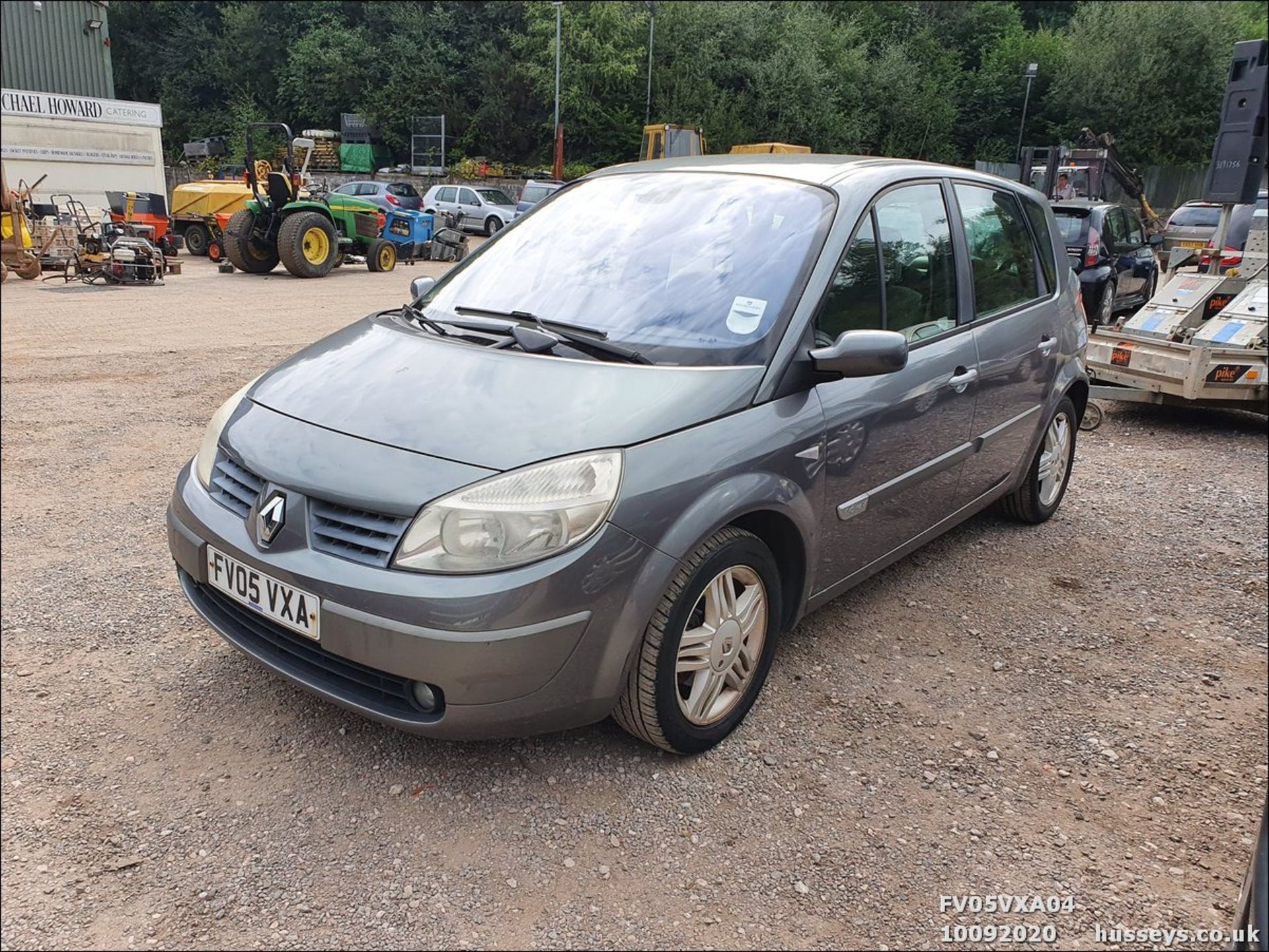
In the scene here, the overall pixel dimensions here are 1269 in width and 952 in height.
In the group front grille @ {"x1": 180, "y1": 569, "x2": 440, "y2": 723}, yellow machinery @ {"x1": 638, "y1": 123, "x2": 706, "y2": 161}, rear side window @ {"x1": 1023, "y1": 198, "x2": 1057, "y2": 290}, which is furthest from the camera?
yellow machinery @ {"x1": 638, "y1": 123, "x2": 706, "y2": 161}

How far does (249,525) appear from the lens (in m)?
2.47

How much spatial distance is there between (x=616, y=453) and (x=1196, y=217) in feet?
75.1

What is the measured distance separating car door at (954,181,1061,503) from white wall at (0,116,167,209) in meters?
21.9

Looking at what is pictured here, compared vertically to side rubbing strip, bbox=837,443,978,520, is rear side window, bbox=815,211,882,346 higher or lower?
higher

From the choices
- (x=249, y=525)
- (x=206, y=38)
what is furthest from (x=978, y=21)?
(x=249, y=525)

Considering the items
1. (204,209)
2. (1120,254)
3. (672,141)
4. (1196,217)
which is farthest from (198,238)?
(1196,217)

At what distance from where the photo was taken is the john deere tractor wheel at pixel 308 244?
1488 centimetres

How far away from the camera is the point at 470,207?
89.0ft

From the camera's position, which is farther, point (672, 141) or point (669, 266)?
point (672, 141)

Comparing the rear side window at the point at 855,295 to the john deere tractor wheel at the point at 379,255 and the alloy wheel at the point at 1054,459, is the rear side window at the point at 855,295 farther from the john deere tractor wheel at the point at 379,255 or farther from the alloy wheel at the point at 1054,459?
the john deere tractor wheel at the point at 379,255

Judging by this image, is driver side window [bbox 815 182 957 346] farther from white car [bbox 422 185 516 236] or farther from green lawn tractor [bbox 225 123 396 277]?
white car [bbox 422 185 516 236]

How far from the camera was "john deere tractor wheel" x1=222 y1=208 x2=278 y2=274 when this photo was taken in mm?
15117

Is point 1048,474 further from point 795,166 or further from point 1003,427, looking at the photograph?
point 795,166

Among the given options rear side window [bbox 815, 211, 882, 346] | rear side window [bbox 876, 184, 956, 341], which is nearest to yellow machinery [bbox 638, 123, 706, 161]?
rear side window [bbox 876, 184, 956, 341]
